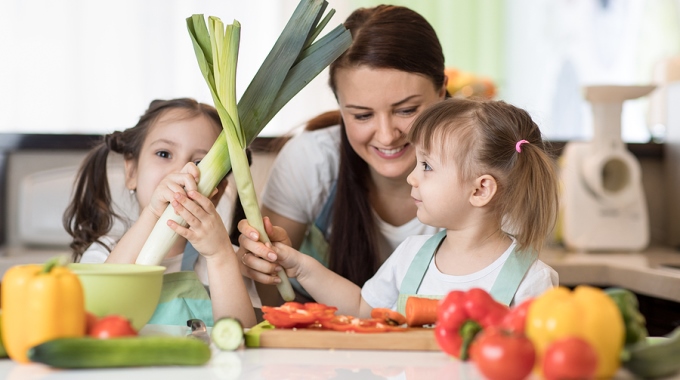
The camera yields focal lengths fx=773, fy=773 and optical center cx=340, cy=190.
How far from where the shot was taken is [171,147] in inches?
65.7

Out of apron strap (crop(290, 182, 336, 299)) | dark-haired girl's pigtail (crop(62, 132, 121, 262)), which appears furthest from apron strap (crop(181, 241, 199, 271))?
apron strap (crop(290, 182, 336, 299))

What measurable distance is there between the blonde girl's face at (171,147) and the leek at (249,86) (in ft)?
0.90

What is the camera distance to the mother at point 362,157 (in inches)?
68.5

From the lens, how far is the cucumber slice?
983mm

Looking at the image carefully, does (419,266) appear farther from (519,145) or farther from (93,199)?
(93,199)

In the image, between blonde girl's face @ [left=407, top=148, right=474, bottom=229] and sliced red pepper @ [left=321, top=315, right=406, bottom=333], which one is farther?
blonde girl's face @ [left=407, top=148, right=474, bottom=229]

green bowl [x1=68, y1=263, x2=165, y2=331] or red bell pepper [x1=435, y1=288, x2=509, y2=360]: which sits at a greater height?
green bowl [x1=68, y1=263, x2=165, y2=331]

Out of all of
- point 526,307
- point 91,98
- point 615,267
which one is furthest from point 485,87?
point 526,307

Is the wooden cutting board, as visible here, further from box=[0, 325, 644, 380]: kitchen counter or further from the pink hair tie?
the pink hair tie

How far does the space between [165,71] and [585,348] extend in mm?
3369

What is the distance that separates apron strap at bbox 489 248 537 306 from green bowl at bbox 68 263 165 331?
0.67 metres

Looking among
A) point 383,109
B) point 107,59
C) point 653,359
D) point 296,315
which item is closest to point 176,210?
point 296,315

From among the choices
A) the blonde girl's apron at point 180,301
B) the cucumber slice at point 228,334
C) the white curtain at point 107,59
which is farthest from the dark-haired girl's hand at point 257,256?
the white curtain at point 107,59

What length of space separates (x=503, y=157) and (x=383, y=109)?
333mm
